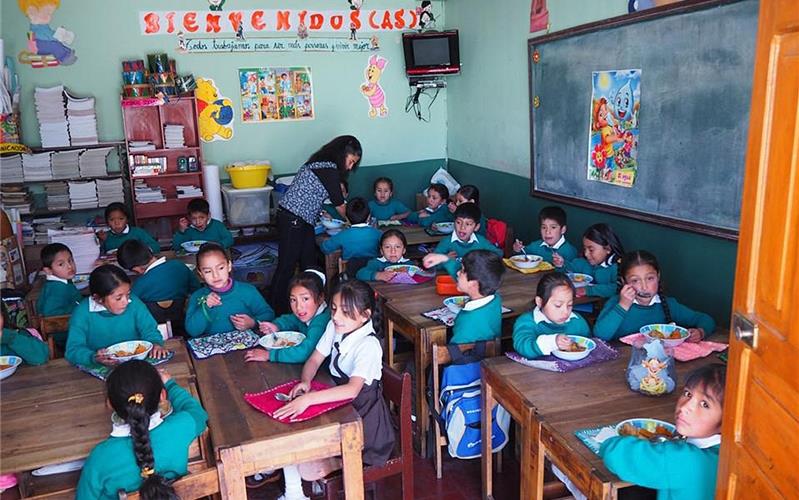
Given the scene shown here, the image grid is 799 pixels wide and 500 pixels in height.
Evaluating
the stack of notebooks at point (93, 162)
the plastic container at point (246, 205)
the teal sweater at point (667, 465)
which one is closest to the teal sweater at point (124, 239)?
the stack of notebooks at point (93, 162)

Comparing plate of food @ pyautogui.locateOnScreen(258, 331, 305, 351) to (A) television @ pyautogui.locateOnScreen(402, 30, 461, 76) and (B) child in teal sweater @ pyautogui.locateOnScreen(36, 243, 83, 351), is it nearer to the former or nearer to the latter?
(B) child in teal sweater @ pyautogui.locateOnScreen(36, 243, 83, 351)

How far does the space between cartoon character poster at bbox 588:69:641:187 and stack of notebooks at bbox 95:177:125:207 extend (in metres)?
4.18

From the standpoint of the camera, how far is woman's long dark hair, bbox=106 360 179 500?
6.47ft

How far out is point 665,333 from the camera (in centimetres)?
277

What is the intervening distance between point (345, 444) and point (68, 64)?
17.3ft

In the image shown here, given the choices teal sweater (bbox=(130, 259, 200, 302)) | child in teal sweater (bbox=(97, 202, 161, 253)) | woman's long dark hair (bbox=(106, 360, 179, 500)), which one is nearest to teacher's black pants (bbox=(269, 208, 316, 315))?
teal sweater (bbox=(130, 259, 200, 302))

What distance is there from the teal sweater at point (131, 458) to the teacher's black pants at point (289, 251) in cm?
299

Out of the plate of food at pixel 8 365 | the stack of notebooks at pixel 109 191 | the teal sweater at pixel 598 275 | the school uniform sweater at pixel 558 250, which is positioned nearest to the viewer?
the plate of food at pixel 8 365

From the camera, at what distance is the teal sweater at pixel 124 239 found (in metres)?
5.32

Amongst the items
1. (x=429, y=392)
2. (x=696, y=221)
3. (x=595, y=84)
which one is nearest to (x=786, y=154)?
(x=429, y=392)

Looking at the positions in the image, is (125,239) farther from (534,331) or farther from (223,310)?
(534,331)

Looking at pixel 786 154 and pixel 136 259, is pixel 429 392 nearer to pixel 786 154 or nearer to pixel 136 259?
pixel 786 154

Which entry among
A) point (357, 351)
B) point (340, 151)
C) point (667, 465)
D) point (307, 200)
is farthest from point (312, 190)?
point (667, 465)

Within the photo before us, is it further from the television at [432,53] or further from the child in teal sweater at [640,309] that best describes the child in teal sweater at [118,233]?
the child in teal sweater at [640,309]
